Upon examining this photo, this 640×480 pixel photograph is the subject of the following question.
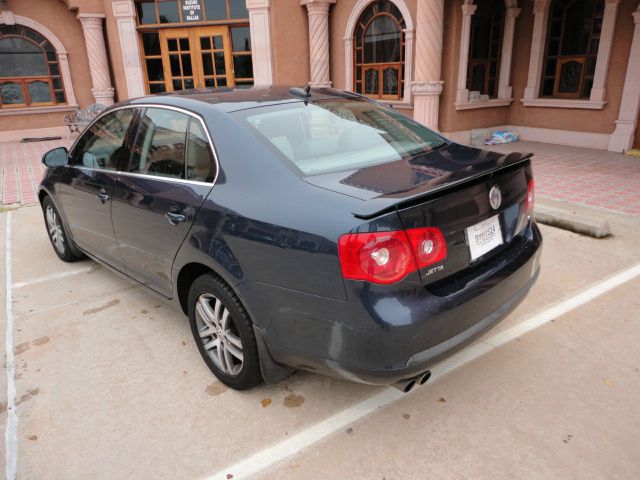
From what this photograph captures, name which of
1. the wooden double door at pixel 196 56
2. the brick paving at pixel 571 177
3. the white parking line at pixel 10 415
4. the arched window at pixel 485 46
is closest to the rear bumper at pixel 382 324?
the white parking line at pixel 10 415

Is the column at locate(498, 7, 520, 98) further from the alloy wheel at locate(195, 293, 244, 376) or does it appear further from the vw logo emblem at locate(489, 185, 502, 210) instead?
the alloy wheel at locate(195, 293, 244, 376)

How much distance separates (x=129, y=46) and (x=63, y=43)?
7.01 feet

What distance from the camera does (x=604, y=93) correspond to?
9164 mm

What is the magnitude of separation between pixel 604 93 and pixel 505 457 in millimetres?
9137

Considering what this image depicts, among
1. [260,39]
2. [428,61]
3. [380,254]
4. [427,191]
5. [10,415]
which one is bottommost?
[10,415]

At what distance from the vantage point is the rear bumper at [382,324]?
1.97 metres

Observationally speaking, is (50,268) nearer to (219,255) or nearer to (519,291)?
(219,255)

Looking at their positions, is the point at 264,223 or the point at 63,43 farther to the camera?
the point at 63,43

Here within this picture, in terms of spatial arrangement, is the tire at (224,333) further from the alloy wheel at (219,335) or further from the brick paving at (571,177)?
the brick paving at (571,177)

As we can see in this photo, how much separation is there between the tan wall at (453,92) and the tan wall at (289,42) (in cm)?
410

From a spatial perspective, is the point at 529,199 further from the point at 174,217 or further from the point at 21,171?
the point at 21,171

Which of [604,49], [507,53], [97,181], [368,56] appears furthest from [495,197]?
[368,56]

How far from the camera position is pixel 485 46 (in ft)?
34.1

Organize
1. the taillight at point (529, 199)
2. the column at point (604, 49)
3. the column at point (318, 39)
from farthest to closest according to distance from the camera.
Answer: the column at point (318, 39) → the column at point (604, 49) → the taillight at point (529, 199)
